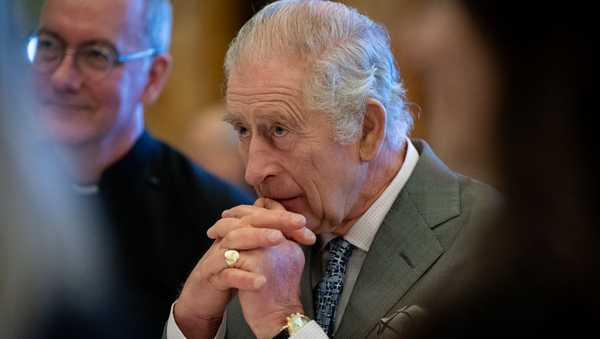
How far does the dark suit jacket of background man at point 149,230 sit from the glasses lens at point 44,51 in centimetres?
47

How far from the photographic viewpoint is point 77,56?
10.8ft

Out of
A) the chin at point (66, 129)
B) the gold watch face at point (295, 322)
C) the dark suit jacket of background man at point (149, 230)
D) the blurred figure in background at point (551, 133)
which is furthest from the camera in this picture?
the chin at point (66, 129)

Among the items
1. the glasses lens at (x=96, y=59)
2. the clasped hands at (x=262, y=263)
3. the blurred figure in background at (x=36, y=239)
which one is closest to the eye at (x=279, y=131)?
the clasped hands at (x=262, y=263)

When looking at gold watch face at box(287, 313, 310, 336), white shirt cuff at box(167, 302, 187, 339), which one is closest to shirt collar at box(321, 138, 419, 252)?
gold watch face at box(287, 313, 310, 336)

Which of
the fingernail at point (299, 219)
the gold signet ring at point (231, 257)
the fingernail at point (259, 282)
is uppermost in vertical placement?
the fingernail at point (299, 219)

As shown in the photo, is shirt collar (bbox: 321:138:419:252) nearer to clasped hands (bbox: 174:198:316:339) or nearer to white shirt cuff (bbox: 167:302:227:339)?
clasped hands (bbox: 174:198:316:339)

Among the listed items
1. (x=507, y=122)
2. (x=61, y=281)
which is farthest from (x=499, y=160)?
(x=61, y=281)

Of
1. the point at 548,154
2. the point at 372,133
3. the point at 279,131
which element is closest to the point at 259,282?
the point at 279,131

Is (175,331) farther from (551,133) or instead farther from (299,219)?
(551,133)

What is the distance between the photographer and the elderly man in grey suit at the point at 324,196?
2.20 meters

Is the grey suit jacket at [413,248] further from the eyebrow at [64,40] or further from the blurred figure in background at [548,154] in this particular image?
the eyebrow at [64,40]

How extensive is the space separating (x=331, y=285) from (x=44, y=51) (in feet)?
5.03

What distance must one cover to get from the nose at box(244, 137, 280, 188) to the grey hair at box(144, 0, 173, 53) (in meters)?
1.34

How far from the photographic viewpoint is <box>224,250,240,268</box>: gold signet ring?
219cm
